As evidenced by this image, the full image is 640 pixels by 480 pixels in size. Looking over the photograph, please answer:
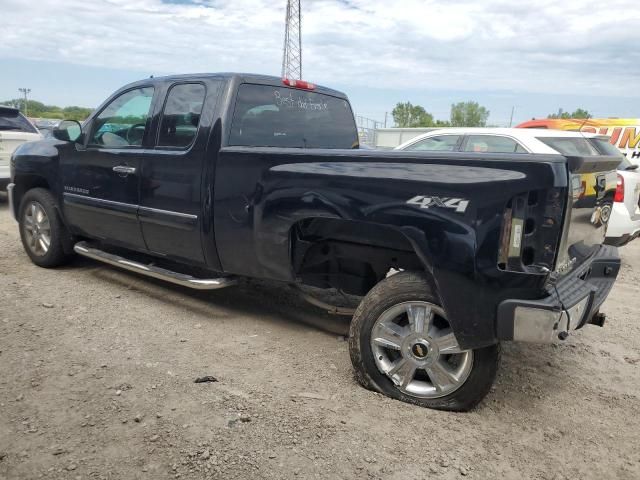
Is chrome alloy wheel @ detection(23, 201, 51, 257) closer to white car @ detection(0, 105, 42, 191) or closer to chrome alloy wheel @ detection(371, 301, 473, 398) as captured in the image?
chrome alloy wheel @ detection(371, 301, 473, 398)

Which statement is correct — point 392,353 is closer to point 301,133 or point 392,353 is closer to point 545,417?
point 545,417

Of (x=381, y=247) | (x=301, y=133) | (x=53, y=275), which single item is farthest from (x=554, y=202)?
(x=53, y=275)

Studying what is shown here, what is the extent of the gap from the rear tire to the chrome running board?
261mm

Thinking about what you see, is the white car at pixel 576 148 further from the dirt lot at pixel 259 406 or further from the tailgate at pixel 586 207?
the tailgate at pixel 586 207

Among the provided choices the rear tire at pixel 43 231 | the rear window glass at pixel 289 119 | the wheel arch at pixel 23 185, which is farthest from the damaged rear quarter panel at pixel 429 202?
the wheel arch at pixel 23 185

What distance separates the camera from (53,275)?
16.9ft

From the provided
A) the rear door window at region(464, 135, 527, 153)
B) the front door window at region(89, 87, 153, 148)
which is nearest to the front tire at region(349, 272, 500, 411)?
the front door window at region(89, 87, 153, 148)

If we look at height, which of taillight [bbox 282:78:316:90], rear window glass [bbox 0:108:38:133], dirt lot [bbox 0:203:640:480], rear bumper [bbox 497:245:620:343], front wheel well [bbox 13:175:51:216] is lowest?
dirt lot [bbox 0:203:640:480]

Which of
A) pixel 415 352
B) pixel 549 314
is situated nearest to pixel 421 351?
pixel 415 352

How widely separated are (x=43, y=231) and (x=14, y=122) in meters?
5.08

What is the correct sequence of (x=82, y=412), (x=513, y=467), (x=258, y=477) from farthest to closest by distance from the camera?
(x=82, y=412) → (x=513, y=467) → (x=258, y=477)

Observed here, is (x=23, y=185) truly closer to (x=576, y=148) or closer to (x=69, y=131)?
(x=69, y=131)

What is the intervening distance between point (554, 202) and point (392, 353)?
1251 mm

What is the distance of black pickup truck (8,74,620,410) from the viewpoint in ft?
8.45
